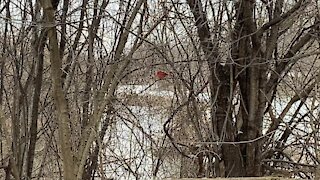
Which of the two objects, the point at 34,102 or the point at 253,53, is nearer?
the point at 253,53

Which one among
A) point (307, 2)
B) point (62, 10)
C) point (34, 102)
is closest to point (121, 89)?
Result: point (34, 102)

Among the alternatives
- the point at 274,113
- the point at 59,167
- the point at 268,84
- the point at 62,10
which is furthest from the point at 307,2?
the point at 59,167

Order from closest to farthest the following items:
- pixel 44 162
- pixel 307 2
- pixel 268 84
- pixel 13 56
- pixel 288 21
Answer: pixel 307 2, pixel 288 21, pixel 268 84, pixel 13 56, pixel 44 162

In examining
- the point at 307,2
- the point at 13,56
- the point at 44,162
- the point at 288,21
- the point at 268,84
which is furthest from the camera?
the point at 44,162

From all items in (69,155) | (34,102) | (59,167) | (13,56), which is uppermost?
(13,56)

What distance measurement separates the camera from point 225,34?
3.04m

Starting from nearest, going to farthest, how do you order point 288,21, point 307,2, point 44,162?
1. point 307,2
2. point 288,21
3. point 44,162

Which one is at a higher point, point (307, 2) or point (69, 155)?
point (307, 2)

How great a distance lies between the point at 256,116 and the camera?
10.4 ft

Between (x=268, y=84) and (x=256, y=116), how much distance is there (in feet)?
0.77

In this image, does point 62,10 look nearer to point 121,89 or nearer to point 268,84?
point 121,89

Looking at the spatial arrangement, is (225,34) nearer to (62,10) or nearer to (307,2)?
(307,2)

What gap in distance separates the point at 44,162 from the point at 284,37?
6.57 ft

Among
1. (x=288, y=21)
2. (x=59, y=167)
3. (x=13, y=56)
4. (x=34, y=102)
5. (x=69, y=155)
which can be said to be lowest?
(x=59, y=167)
